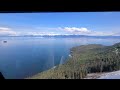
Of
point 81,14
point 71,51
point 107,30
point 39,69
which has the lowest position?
point 39,69

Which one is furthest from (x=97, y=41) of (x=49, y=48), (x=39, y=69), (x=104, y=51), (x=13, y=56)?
(x=13, y=56)

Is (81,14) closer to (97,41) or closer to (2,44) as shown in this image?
(97,41)

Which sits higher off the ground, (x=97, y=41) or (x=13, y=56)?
(x=97, y=41)

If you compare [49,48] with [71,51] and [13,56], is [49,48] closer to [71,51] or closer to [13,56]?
[71,51]
